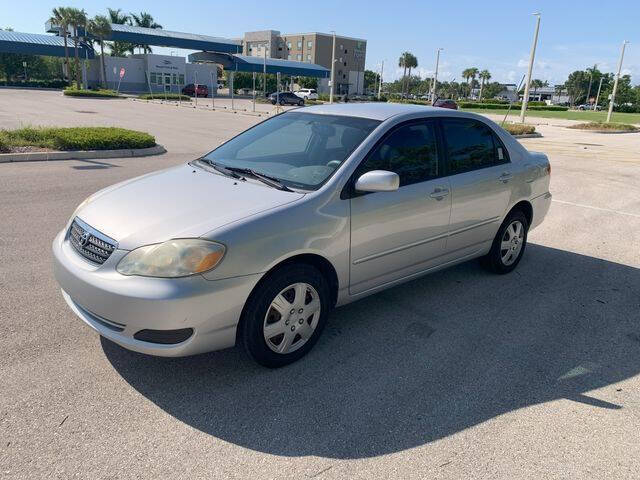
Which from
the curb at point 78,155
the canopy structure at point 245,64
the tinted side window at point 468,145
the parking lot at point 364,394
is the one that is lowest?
the parking lot at point 364,394

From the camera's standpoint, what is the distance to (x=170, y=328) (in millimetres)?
2854

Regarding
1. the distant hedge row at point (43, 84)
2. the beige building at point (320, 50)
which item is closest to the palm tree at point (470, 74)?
the beige building at point (320, 50)

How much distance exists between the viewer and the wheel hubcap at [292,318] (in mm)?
3260

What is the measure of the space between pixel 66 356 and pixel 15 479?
3.68 ft

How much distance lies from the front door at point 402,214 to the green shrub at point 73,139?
9594mm

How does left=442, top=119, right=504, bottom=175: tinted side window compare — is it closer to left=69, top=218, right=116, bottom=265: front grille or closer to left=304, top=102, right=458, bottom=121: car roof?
left=304, top=102, right=458, bottom=121: car roof

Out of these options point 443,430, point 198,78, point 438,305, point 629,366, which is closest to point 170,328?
point 443,430

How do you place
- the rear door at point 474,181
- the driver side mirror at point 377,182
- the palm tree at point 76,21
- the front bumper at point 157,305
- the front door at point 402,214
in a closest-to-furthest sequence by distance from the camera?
the front bumper at point 157,305
the driver side mirror at point 377,182
the front door at point 402,214
the rear door at point 474,181
the palm tree at point 76,21

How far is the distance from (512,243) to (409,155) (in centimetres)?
195

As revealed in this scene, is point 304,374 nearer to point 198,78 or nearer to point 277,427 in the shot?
point 277,427

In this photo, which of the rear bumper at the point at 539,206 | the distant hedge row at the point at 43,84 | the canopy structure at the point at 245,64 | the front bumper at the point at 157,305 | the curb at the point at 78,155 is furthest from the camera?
the canopy structure at the point at 245,64

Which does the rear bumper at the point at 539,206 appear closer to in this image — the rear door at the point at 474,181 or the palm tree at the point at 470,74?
the rear door at the point at 474,181

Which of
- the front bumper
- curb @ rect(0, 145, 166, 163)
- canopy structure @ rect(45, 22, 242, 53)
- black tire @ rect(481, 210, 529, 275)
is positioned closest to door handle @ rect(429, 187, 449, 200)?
black tire @ rect(481, 210, 529, 275)

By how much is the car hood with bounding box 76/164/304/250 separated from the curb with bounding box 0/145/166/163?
7916 millimetres
